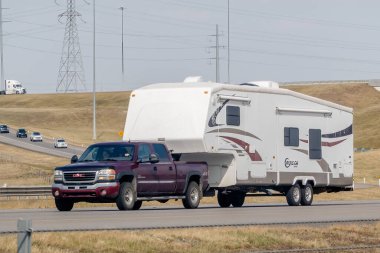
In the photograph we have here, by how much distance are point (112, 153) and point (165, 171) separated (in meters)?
1.64

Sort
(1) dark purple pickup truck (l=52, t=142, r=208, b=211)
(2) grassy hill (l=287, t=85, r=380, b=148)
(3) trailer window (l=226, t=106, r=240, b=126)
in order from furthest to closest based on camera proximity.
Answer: (2) grassy hill (l=287, t=85, r=380, b=148) → (3) trailer window (l=226, t=106, r=240, b=126) → (1) dark purple pickup truck (l=52, t=142, r=208, b=211)

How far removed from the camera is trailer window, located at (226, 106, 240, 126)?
3148 centimetres

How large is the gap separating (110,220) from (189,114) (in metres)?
6.66

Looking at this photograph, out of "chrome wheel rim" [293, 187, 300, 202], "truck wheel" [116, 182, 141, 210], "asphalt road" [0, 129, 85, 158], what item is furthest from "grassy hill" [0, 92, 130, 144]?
"truck wheel" [116, 182, 141, 210]

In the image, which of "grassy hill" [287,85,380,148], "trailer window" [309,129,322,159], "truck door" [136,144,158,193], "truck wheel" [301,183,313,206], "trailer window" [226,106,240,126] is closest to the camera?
"truck door" [136,144,158,193]

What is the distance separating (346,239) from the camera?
2177cm

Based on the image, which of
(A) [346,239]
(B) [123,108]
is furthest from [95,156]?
(B) [123,108]

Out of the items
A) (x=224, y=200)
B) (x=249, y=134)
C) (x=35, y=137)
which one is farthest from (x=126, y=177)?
(x=35, y=137)

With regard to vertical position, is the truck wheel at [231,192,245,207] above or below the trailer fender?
below

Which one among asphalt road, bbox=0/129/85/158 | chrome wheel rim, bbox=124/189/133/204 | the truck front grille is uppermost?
the truck front grille

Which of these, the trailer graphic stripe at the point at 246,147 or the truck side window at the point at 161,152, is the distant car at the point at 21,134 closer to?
the trailer graphic stripe at the point at 246,147

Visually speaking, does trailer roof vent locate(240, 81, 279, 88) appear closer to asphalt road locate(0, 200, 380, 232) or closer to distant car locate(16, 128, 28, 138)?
asphalt road locate(0, 200, 380, 232)

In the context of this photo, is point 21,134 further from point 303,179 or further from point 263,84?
point 263,84

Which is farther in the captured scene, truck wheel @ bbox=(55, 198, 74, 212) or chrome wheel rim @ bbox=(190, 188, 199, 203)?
chrome wheel rim @ bbox=(190, 188, 199, 203)
